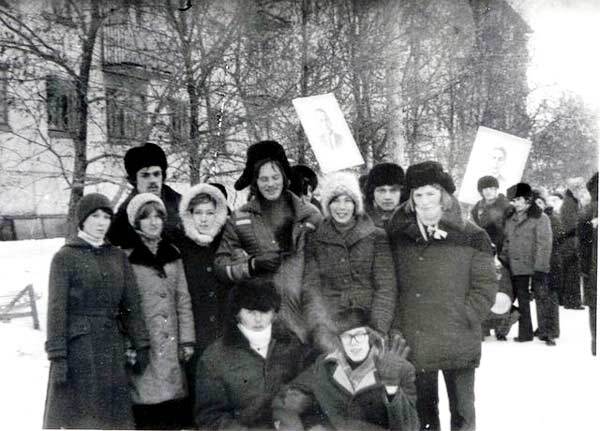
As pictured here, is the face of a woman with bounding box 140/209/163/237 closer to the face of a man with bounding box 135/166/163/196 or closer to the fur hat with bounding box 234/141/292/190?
the face of a man with bounding box 135/166/163/196

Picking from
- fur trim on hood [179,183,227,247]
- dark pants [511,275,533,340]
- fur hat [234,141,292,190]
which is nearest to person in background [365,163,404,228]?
fur hat [234,141,292,190]

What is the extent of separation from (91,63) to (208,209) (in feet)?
5.21

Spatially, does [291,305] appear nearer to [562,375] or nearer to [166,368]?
[166,368]

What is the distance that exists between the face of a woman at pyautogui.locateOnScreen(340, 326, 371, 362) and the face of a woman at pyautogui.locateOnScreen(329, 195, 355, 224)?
566mm

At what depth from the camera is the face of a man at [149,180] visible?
11.0ft

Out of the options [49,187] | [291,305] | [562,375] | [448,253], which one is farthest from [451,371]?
[49,187]

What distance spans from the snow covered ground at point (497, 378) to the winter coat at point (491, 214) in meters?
0.96

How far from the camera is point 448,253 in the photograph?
10.0ft

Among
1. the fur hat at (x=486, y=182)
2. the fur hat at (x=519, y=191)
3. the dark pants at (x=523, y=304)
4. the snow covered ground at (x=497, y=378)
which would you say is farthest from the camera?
the dark pants at (x=523, y=304)

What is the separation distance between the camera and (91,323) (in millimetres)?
2904

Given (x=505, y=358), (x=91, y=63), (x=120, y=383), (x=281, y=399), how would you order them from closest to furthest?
(x=120, y=383), (x=281, y=399), (x=91, y=63), (x=505, y=358)

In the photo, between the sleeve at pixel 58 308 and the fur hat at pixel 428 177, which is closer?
the sleeve at pixel 58 308

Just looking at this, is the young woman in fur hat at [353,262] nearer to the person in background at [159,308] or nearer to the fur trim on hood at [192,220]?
the fur trim on hood at [192,220]

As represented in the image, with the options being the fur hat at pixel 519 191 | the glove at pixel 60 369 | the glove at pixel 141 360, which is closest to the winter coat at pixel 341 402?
the glove at pixel 141 360
